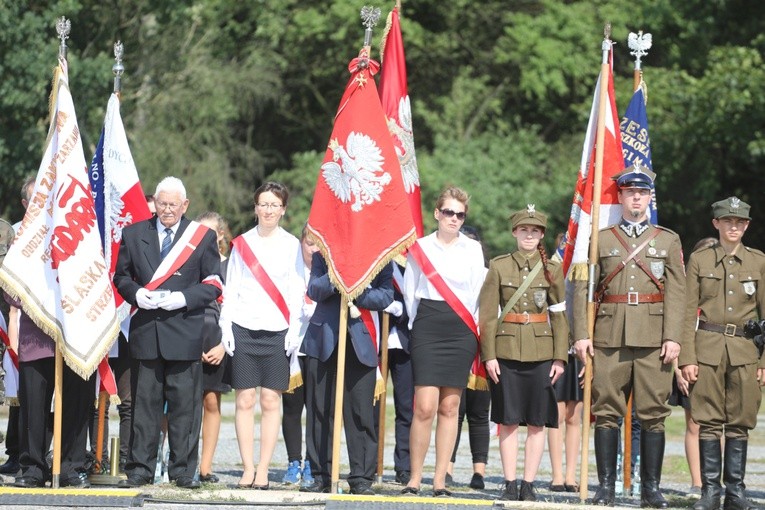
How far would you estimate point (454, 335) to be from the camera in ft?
34.1

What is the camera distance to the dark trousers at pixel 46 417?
10.2m

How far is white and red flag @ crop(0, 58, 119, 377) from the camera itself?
10148mm


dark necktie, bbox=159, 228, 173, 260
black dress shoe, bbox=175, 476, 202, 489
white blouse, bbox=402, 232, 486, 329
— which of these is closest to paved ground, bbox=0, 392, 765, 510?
black dress shoe, bbox=175, 476, 202, 489

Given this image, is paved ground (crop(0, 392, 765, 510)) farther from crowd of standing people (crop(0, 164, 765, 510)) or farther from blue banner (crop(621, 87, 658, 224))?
blue banner (crop(621, 87, 658, 224))

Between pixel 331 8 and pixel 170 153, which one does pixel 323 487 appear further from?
pixel 331 8

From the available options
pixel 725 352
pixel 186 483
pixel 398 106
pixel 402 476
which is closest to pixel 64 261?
pixel 186 483

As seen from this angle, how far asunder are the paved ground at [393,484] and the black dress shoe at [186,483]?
0.06m

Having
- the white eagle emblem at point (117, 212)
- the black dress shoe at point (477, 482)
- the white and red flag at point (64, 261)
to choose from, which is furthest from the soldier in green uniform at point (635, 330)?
the white eagle emblem at point (117, 212)

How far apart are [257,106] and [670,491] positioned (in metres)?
25.6

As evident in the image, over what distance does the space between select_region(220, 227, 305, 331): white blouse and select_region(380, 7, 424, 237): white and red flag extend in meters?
1.85

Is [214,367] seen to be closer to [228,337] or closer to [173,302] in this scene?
[228,337]

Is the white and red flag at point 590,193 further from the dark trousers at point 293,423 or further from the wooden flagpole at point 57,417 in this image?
the wooden flagpole at point 57,417

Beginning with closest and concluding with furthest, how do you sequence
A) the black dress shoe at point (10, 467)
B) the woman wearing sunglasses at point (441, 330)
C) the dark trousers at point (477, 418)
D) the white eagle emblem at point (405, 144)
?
the woman wearing sunglasses at point (441, 330) → the black dress shoe at point (10, 467) → the dark trousers at point (477, 418) → the white eagle emblem at point (405, 144)

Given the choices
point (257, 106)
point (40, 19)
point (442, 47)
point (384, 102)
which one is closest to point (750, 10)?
point (442, 47)
